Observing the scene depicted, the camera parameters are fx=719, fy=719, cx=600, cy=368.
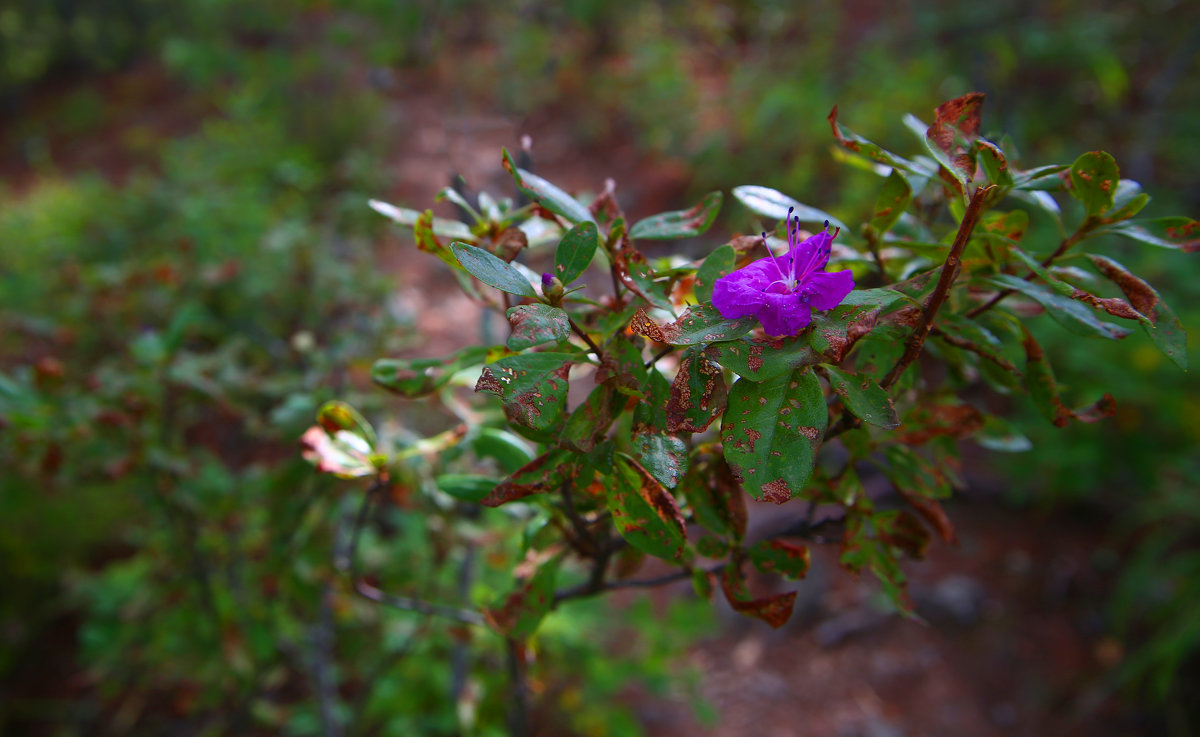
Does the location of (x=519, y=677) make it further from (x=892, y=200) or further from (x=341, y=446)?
(x=892, y=200)

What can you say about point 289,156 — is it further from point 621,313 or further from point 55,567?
point 621,313

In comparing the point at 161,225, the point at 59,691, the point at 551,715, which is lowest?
the point at 59,691

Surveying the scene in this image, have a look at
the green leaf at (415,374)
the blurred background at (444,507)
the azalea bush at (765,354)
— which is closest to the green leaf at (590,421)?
the azalea bush at (765,354)

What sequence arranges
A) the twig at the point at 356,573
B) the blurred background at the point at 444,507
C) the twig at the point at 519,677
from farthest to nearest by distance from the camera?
1. the blurred background at the point at 444,507
2. the twig at the point at 519,677
3. the twig at the point at 356,573

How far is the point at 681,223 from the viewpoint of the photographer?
2.34 feet

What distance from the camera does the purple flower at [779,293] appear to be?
1.74 ft

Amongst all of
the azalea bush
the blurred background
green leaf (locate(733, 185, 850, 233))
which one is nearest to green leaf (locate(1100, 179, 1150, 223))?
the azalea bush

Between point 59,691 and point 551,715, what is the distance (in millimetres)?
1611

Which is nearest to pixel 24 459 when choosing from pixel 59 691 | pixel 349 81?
pixel 59 691

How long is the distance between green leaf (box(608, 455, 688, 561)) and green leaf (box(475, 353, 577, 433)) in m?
0.10

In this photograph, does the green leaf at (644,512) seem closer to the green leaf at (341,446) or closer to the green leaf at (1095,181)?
the green leaf at (341,446)

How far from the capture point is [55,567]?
2.32m

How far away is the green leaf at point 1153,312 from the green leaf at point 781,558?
33cm

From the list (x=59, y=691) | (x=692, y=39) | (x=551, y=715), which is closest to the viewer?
(x=551, y=715)
